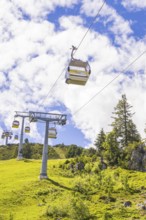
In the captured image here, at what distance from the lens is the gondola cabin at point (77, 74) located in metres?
22.3

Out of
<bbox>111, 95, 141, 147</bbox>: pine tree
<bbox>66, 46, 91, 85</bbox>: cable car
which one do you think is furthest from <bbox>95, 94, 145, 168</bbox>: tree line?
<bbox>66, 46, 91, 85</bbox>: cable car

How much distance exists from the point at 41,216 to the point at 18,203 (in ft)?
22.0

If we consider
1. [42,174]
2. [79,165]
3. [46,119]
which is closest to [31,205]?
[42,174]

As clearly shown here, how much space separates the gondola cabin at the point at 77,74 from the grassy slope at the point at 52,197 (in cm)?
1024

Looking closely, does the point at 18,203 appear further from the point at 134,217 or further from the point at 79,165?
the point at 79,165

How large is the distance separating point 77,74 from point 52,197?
18.6 meters

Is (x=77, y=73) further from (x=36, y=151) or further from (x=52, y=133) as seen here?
(x=36, y=151)

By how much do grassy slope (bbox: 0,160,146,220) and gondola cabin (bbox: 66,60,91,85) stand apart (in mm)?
10236

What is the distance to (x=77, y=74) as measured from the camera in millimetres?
22375

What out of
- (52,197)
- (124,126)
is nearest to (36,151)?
(124,126)

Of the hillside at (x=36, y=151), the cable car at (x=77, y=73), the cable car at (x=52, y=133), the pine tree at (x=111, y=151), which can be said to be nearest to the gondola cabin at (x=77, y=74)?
the cable car at (x=77, y=73)

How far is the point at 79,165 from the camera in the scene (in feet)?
187

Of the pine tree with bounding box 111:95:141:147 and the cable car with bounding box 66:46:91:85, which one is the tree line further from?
the cable car with bounding box 66:46:91:85

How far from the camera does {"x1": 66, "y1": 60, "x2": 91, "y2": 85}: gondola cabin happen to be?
2233cm
